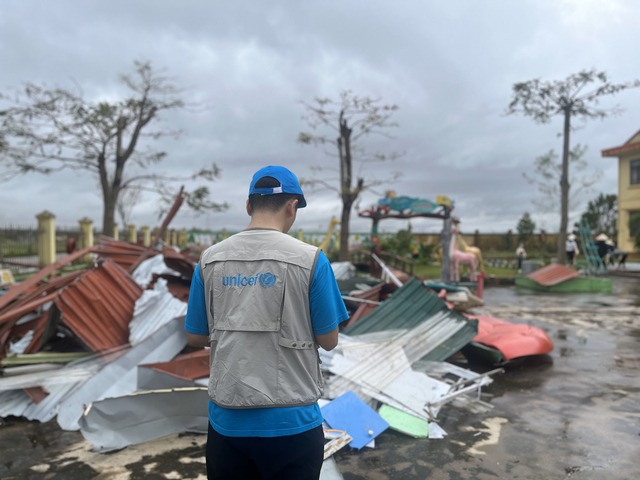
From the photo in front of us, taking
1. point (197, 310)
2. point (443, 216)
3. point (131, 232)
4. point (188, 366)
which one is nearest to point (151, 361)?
point (188, 366)

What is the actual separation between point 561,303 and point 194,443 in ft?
36.3

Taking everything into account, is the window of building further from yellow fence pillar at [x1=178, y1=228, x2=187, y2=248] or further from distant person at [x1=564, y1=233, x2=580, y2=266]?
yellow fence pillar at [x1=178, y1=228, x2=187, y2=248]

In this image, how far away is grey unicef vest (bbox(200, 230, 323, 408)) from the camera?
1.63 m

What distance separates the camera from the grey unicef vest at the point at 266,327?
1.63 m

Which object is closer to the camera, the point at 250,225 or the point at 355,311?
the point at 250,225

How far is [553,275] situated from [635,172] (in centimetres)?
1643

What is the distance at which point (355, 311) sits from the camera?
21.9ft

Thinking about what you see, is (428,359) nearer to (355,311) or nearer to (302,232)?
(355,311)

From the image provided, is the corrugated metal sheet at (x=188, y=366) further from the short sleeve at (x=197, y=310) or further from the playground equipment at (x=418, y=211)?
the playground equipment at (x=418, y=211)

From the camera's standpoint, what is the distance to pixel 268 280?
1.65m

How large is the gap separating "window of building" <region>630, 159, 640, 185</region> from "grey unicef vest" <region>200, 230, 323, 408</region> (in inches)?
1225

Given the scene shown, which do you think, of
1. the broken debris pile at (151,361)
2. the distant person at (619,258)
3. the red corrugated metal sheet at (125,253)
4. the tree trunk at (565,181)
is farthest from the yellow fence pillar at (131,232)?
the distant person at (619,258)

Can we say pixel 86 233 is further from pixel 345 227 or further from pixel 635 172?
pixel 635 172

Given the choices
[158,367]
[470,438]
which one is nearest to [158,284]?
[158,367]
